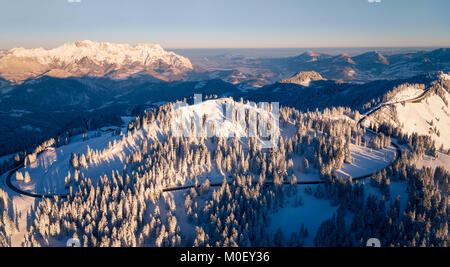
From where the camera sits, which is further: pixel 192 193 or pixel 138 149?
pixel 138 149

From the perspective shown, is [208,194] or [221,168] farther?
[221,168]

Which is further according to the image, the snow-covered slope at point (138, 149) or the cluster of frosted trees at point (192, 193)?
the snow-covered slope at point (138, 149)

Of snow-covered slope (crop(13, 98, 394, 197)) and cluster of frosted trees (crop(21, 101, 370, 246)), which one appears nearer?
cluster of frosted trees (crop(21, 101, 370, 246))

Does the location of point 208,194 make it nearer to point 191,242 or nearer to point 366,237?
point 191,242

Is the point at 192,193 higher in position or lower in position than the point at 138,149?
lower

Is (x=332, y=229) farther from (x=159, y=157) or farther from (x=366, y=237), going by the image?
(x=159, y=157)

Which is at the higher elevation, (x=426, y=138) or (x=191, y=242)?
(x=426, y=138)

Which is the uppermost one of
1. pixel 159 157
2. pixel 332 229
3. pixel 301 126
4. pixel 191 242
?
pixel 301 126
